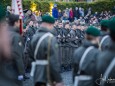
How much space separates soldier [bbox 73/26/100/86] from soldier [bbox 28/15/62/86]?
1.33 ft

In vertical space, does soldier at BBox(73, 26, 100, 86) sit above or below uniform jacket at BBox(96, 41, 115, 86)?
below

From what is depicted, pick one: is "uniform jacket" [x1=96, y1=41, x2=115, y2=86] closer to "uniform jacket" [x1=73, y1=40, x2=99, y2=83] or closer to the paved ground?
"uniform jacket" [x1=73, y1=40, x2=99, y2=83]

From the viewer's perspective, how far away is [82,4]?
162 ft

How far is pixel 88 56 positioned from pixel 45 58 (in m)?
0.97

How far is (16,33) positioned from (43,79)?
4.19 ft

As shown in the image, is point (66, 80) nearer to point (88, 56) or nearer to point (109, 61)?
point (88, 56)

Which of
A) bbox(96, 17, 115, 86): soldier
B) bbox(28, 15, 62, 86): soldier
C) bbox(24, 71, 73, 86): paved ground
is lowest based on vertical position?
bbox(24, 71, 73, 86): paved ground

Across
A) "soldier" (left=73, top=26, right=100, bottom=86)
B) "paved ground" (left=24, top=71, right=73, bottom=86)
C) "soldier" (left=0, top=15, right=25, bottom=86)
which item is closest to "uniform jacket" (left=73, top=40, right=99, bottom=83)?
"soldier" (left=73, top=26, right=100, bottom=86)

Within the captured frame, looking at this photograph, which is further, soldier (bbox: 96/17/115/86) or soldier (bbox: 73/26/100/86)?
soldier (bbox: 73/26/100/86)

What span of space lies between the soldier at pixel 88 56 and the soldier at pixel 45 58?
0.40 m

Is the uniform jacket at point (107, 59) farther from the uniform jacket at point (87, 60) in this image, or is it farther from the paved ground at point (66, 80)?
the paved ground at point (66, 80)

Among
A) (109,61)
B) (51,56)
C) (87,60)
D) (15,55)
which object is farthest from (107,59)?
(15,55)

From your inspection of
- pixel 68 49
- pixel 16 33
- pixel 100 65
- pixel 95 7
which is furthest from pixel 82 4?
pixel 100 65

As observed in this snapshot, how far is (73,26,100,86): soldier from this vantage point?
285 inches
